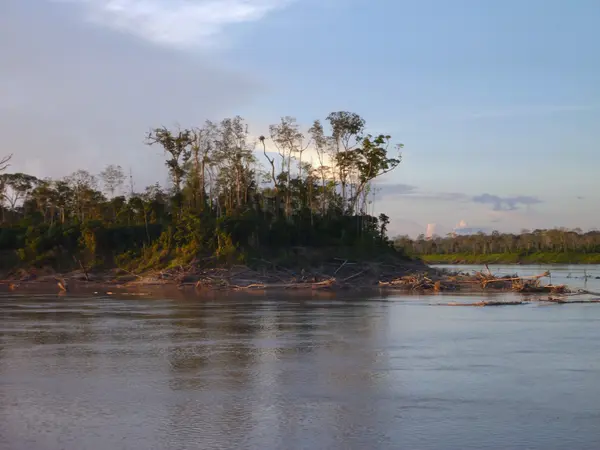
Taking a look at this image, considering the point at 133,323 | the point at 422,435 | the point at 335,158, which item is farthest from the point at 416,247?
the point at 422,435

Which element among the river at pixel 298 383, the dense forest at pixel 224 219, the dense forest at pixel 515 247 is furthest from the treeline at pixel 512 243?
the river at pixel 298 383

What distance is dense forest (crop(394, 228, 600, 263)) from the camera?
12222cm

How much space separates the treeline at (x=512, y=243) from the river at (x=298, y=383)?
338ft

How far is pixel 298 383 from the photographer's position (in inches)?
503

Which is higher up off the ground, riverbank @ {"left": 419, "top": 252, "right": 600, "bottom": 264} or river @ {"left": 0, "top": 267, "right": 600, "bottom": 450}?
riverbank @ {"left": 419, "top": 252, "right": 600, "bottom": 264}

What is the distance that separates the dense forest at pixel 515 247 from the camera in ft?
401

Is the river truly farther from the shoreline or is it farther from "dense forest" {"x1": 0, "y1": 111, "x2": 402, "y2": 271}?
the shoreline

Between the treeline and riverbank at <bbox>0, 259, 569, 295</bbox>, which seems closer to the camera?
riverbank at <bbox>0, 259, 569, 295</bbox>

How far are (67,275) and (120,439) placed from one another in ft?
162

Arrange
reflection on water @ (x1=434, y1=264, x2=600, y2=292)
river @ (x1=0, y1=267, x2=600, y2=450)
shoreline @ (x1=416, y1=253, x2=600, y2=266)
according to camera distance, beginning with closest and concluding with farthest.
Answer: river @ (x1=0, y1=267, x2=600, y2=450) → reflection on water @ (x1=434, y1=264, x2=600, y2=292) → shoreline @ (x1=416, y1=253, x2=600, y2=266)

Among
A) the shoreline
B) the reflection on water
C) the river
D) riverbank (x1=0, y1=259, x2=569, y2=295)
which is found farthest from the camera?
the shoreline

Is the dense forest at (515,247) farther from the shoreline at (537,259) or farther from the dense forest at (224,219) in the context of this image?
the dense forest at (224,219)

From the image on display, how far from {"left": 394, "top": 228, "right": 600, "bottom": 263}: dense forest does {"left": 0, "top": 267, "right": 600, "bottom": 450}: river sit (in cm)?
9092

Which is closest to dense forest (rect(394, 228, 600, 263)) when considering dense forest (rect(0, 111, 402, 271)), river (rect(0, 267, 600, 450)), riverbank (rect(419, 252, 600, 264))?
riverbank (rect(419, 252, 600, 264))
